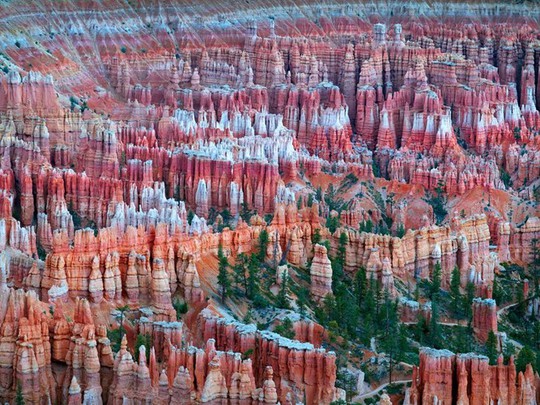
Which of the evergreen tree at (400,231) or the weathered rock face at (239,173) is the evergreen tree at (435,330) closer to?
the weathered rock face at (239,173)

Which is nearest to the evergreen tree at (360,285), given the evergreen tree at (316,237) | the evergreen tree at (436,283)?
the evergreen tree at (316,237)

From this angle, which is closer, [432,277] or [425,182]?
[432,277]

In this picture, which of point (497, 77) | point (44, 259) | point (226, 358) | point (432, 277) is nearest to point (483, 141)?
point (497, 77)

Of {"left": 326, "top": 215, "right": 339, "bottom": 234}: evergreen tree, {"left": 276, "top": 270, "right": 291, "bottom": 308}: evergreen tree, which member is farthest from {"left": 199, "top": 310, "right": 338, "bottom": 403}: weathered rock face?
{"left": 326, "top": 215, "right": 339, "bottom": 234}: evergreen tree

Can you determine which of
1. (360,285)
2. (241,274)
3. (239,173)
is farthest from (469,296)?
(239,173)

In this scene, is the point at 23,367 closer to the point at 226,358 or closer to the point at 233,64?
the point at 226,358

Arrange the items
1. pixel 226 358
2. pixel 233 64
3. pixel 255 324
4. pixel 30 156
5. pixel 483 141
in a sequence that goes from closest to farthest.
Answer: pixel 226 358, pixel 255 324, pixel 30 156, pixel 483 141, pixel 233 64
